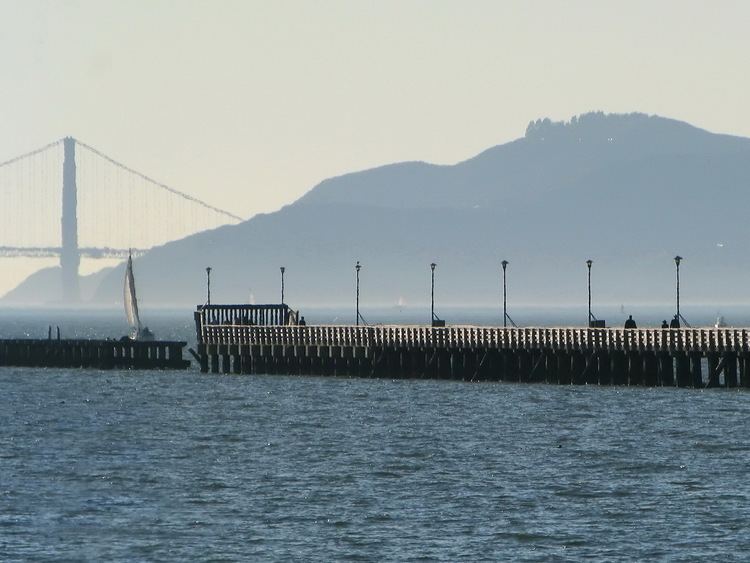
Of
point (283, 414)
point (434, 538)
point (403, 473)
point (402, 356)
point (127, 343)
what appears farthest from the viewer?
point (127, 343)

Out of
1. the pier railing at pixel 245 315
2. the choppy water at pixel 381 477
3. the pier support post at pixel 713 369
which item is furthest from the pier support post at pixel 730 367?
the pier railing at pixel 245 315

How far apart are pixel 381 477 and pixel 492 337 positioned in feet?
144

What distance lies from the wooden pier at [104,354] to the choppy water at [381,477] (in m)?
26.7

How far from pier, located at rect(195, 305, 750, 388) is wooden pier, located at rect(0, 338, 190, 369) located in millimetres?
2556

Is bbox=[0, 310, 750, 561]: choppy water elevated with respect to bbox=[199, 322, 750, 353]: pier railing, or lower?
lower

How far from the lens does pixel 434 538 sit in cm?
5734

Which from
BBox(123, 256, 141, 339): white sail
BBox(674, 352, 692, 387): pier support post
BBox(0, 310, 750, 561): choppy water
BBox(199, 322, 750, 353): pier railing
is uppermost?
BBox(123, 256, 141, 339): white sail

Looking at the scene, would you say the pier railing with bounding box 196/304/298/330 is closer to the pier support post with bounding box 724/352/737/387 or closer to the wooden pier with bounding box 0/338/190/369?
the wooden pier with bounding box 0/338/190/369

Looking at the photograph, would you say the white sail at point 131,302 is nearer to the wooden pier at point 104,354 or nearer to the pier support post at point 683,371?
the wooden pier at point 104,354

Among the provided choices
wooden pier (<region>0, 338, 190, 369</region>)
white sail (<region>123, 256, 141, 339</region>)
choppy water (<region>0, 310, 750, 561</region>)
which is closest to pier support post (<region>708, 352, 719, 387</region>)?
choppy water (<region>0, 310, 750, 561</region>)

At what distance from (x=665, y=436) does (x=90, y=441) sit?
2294 centimetres

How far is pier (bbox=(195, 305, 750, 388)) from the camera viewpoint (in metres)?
106

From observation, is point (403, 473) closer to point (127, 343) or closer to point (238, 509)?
point (238, 509)

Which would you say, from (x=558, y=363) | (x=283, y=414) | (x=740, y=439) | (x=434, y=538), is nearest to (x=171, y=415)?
(x=283, y=414)
